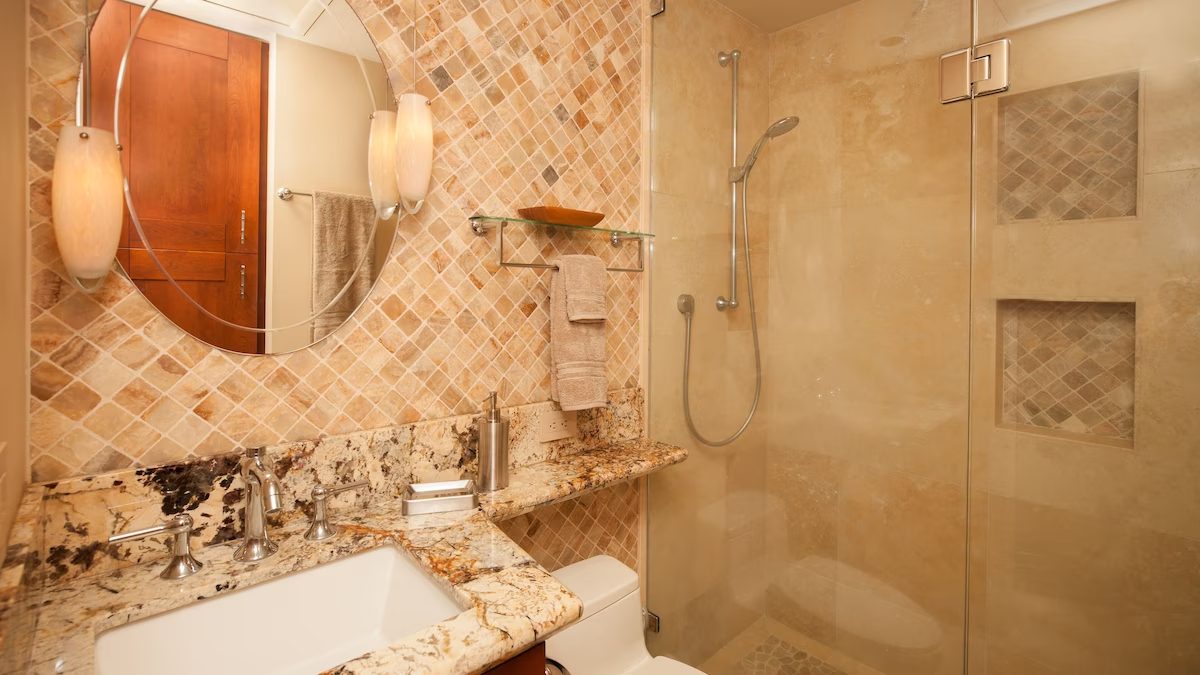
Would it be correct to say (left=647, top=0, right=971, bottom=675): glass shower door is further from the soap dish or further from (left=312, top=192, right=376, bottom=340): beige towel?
(left=312, top=192, right=376, bottom=340): beige towel

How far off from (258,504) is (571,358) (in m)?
0.86

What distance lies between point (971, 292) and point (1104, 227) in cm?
32

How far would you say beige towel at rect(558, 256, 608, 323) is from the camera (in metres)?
1.64

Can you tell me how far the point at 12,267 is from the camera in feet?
2.74

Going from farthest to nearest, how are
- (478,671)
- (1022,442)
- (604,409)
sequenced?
(604,409) → (1022,442) → (478,671)

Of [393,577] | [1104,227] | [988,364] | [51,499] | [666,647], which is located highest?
[1104,227]

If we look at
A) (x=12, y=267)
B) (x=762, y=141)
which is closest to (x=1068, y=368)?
(x=762, y=141)

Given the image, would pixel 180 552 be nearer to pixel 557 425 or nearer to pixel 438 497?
pixel 438 497

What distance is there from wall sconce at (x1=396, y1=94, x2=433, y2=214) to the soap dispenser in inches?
21.8

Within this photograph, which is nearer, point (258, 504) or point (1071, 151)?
point (258, 504)

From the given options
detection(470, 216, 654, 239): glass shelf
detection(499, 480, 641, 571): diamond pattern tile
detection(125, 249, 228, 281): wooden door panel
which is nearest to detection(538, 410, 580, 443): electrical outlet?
detection(499, 480, 641, 571): diamond pattern tile

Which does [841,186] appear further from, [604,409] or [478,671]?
[478,671]

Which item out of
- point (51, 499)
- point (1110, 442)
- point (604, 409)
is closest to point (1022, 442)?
point (1110, 442)

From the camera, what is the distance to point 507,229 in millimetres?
1615
